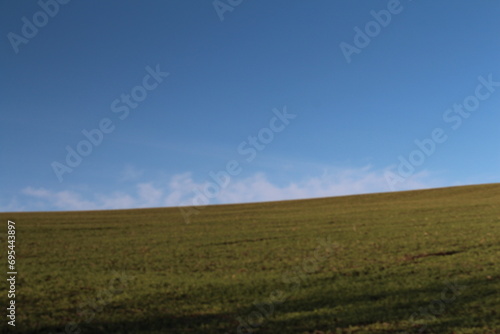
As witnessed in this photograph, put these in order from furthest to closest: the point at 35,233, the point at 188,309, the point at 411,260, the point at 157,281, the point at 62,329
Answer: the point at 35,233, the point at 411,260, the point at 157,281, the point at 188,309, the point at 62,329

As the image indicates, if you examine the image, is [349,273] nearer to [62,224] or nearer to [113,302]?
[113,302]

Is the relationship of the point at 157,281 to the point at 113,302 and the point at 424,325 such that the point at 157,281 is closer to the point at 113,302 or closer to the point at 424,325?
the point at 113,302

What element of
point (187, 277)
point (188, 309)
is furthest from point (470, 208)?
point (188, 309)

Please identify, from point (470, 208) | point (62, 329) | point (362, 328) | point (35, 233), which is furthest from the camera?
point (470, 208)

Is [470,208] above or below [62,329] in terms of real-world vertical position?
above

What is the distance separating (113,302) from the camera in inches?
646

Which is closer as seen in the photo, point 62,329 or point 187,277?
point 62,329

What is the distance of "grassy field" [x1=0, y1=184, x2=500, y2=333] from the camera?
1380 centimetres

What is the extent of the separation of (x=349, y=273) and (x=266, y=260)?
16.5 feet

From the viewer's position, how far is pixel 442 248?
24625mm

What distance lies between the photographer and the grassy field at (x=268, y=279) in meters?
13.8

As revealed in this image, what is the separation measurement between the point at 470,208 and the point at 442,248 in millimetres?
21101

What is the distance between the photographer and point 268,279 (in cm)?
1920

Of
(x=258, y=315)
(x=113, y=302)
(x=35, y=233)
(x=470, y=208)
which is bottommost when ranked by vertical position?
(x=258, y=315)
